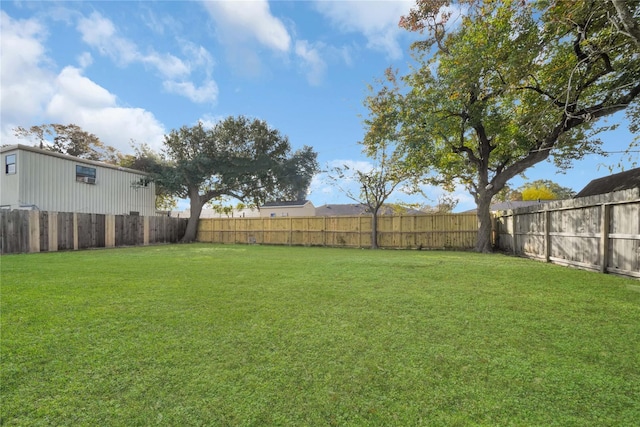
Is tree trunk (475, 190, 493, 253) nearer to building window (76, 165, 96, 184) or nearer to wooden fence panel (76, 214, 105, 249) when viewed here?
wooden fence panel (76, 214, 105, 249)

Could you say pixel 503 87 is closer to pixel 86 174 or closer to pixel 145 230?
pixel 145 230

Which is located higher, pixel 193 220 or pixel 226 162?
pixel 226 162

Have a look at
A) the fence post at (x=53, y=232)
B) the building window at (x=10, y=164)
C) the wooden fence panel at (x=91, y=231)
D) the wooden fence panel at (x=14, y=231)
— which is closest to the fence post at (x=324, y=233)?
the wooden fence panel at (x=91, y=231)

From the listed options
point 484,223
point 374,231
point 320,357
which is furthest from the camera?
point 374,231

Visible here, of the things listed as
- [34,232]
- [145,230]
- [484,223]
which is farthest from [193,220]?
[484,223]

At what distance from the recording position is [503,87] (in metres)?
7.72

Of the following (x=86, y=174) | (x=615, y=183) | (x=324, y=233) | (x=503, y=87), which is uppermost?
(x=503, y=87)

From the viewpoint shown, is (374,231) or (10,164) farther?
(374,231)

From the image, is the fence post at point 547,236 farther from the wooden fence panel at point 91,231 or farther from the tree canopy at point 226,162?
the wooden fence panel at point 91,231

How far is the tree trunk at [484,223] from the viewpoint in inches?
431

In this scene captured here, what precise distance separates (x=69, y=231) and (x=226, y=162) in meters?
8.73

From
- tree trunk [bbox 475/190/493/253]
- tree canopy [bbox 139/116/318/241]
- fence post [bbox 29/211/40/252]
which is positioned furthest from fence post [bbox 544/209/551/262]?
fence post [bbox 29/211/40/252]

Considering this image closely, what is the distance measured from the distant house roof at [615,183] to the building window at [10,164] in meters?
23.1

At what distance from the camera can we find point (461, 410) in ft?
4.91
